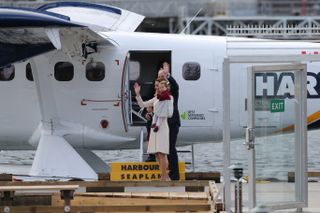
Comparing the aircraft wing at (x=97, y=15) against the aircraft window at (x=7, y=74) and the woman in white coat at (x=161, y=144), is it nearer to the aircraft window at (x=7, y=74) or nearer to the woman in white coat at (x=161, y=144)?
the aircraft window at (x=7, y=74)

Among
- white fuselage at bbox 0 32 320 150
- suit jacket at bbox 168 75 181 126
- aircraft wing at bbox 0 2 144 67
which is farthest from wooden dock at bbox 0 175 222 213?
aircraft wing at bbox 0 2 144 67

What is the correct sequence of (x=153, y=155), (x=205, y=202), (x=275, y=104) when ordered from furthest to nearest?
1. (x=153, y=155)
2. (x=205, y=202)
3. (x=275, y=104)

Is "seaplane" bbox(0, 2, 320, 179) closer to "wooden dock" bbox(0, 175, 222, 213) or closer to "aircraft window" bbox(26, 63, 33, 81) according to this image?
"aircraft window" bbox(26, 63, 33, 81)

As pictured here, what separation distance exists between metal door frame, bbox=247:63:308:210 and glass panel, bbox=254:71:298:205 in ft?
0.20

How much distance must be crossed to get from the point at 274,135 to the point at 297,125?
0.34 m

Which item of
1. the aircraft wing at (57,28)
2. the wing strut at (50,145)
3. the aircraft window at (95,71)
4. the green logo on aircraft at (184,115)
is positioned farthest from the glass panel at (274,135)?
the aircraft window at (95,71)

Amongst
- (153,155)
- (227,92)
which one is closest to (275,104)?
(227,92)

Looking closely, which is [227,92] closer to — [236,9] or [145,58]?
[145,58]

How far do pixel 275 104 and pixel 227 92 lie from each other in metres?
0.61

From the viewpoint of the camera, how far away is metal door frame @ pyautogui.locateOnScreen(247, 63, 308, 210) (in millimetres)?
13211

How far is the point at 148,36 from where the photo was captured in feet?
58.5

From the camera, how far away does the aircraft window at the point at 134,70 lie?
17844mm

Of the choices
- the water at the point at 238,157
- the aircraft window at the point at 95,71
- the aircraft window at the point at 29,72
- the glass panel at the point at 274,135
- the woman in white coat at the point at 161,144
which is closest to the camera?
the glass panel at the point at 274,135

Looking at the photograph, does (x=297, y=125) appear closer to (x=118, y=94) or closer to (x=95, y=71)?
(x=118, y=94)
